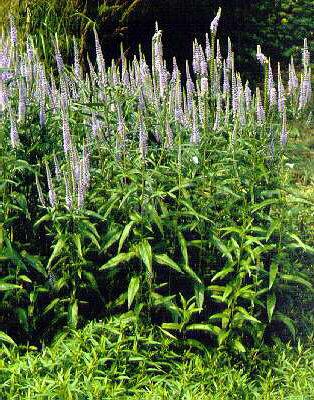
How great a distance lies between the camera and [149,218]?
15.0ft

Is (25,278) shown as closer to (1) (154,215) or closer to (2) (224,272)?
(1) (154,215)

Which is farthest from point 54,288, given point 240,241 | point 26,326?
point 240,241

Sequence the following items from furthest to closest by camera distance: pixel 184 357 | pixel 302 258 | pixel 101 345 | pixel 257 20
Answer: pixel 257 20 < pixel 302 258 < pixel 184 357 < pixel 101 345

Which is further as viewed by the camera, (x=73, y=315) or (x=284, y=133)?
(x=284, y=133)

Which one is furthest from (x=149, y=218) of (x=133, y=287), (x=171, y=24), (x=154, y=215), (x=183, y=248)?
(x=171, y=24)

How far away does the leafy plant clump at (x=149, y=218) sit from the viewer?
4473 millimetres

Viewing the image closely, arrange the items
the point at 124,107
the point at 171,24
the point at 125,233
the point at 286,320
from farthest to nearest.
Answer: the point at 171,24, the point at 124,107, the point at 286,320, the point at 125,233

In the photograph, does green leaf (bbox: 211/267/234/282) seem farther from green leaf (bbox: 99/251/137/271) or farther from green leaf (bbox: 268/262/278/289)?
green leaf (bbox: 99/251/137/271)

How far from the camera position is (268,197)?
5.00m

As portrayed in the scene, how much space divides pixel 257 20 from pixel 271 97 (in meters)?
9.59

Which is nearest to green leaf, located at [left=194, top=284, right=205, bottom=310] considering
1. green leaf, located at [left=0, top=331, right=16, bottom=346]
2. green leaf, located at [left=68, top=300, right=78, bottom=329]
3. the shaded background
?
green leaf, located at [left=68, top=300, right=78, bottom=329]

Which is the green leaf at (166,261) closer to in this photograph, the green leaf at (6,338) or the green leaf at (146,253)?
the green leaf at (146,253)

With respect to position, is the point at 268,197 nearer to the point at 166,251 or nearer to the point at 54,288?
the point at 166,251

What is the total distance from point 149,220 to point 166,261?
28 centimetres
